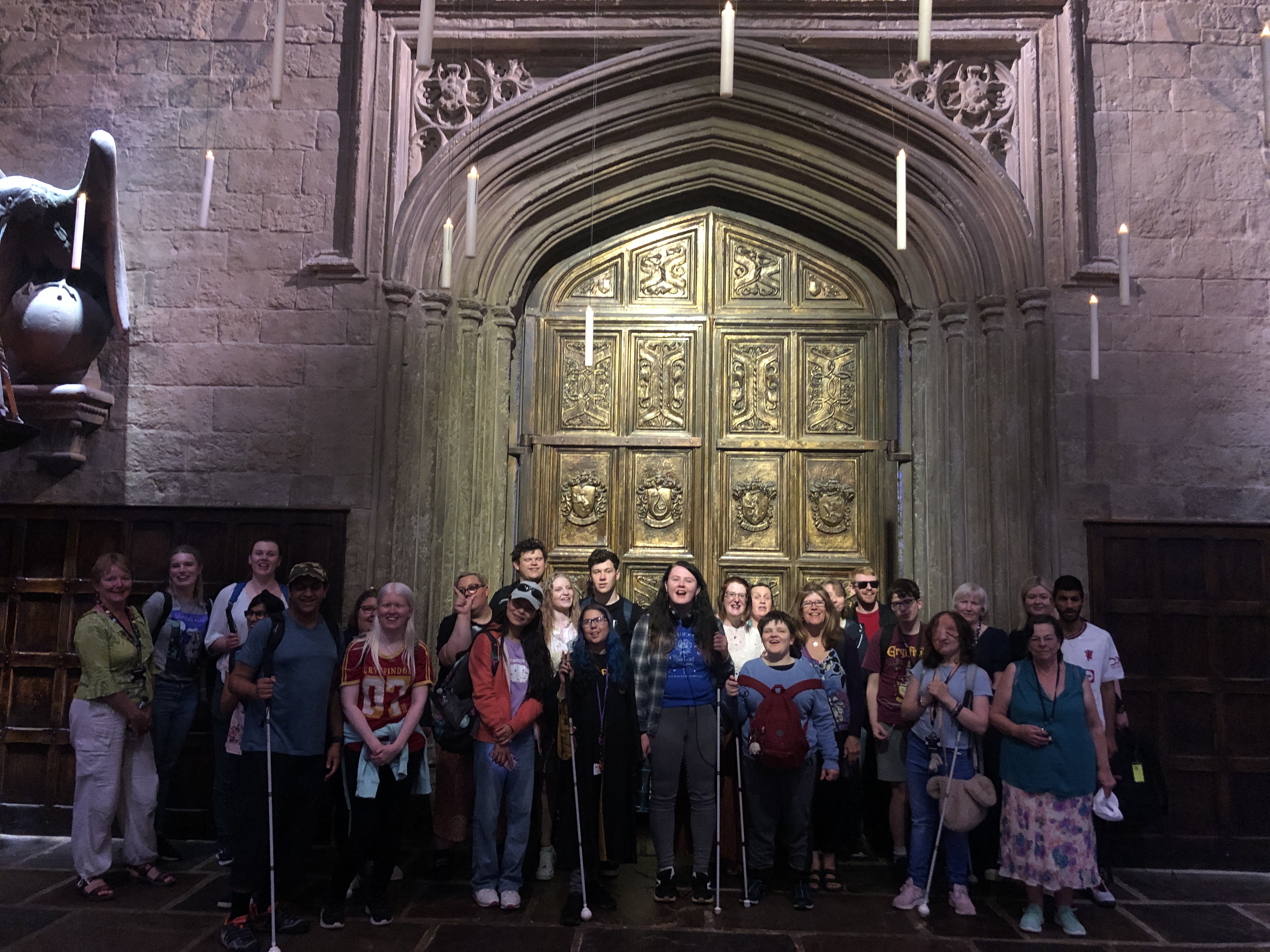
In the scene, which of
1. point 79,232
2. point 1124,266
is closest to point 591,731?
point 79,232

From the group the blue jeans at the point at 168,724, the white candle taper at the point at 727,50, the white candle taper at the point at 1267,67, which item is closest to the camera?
the white candle taper at the point at 727,50

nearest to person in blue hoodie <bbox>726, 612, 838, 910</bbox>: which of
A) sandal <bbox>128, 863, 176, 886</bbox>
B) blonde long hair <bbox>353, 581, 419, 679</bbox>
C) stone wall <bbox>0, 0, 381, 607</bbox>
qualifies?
blonde long hair <bbox>353, 581, 419, 679</bbox>

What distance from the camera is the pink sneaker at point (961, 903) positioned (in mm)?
4457

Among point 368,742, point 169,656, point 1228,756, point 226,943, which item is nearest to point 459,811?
point 368,742

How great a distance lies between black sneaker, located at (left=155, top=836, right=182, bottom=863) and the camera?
5.30 m

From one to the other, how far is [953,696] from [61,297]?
6.08 m

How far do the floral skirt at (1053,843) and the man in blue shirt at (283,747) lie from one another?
334 centimetres

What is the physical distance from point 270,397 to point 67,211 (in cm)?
185

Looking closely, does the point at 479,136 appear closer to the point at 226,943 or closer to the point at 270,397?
the point at 270,397

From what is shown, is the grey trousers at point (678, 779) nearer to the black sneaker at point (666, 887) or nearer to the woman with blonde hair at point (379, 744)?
the black sneaker at point (666, 887)

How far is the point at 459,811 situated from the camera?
4.85 metres

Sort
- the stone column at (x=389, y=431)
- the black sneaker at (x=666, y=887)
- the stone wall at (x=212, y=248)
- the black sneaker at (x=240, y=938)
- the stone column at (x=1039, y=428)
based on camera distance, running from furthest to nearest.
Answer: the stone wall at (x=212, y=248), the stone column at (x=389, y=431), the stone column at (x=1039, y=428), the black sneaker at (x=666, y=887), the black sneaker at (x=240, y=938)

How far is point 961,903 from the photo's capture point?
4.48m

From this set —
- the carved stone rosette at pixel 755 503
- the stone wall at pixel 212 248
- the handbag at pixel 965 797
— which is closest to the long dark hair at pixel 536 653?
the stone wall at pixel 212 248
